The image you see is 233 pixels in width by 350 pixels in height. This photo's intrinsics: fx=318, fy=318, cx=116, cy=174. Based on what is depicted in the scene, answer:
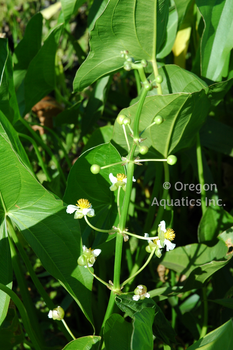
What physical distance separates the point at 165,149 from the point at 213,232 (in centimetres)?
16

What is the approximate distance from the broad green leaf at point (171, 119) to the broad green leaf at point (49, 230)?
139mm

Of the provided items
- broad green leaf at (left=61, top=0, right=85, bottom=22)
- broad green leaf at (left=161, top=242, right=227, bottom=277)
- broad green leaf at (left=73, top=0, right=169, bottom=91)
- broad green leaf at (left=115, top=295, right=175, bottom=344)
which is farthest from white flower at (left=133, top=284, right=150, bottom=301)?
broad green leaf at (left=61, top=0, right=85, bottom=22)

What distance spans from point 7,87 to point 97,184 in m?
0.19

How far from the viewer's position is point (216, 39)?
49 centimetres

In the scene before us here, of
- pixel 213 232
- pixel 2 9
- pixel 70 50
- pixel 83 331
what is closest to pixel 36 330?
pixel 83 331

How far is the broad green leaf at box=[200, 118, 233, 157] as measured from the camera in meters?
0.58

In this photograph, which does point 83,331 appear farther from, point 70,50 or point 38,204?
point 70,50

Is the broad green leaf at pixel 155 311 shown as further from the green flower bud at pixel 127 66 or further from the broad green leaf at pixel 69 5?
the broad green leaf at pixel 69 5

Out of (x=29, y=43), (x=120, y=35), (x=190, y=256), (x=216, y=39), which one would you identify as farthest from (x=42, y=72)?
(x=190, y=256)

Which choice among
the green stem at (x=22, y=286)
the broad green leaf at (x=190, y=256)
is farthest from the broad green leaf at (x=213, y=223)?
the green stem at (x=22, y=286)

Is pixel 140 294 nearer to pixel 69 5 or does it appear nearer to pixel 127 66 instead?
pixel 127 66

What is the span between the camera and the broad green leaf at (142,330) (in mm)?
249

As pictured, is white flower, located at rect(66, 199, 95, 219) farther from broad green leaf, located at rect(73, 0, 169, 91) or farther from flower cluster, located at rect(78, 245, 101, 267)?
Answer: broad green leaf, located at rect(73, 0, 169, 91)

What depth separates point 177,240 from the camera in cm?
67
